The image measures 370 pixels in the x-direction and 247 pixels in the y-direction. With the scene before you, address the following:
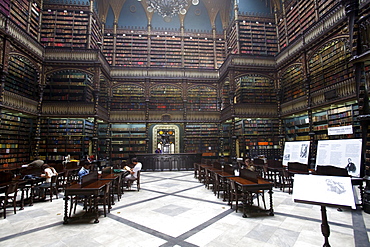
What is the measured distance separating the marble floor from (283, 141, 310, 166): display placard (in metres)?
2.19

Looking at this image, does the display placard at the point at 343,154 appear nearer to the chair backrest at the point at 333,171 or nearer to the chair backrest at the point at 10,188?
the chair backrest at the point at 333,171

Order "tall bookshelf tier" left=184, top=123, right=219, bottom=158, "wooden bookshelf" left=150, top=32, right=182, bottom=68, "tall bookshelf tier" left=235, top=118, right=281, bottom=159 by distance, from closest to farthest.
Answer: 1. "tall bookshelf tier" left=235, top=118, right=281, bottom=159
2. "tall bookshelf tier" left=184, top=123, right=219, bottom=158
3. "wooden bookshelf" left=150, top=32, right=182, bottom=68

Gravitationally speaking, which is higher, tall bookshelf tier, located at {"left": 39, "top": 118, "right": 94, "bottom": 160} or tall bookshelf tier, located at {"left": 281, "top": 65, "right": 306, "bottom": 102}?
tall bookshelf tier, located at {"left": 281, "top": 65, "right": 306, "bottom": 102}

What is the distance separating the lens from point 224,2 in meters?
13.8

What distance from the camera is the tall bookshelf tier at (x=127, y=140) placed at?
11.4 meters

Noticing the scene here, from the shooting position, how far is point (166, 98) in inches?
495

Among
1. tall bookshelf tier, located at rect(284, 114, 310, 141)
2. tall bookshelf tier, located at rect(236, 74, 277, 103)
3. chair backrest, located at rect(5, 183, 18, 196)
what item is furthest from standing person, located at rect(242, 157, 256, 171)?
chair backrest, located at rect(5, 183, 18, 196)

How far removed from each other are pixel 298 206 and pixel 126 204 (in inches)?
133

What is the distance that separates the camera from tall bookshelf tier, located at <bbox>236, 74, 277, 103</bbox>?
36.4 feet

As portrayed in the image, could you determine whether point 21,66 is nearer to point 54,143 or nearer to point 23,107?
point 23,107

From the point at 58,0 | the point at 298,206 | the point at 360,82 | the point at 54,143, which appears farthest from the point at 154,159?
the point at 58,0

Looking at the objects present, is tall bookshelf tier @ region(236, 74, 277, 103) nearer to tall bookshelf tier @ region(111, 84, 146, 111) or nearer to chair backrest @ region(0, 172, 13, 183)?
tall bookshelf tier @ region(111, 84, 146, 111)

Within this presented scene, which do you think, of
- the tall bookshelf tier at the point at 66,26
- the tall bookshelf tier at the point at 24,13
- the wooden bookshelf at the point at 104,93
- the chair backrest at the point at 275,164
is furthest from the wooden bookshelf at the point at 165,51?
the chair backrest at the point at 275,164

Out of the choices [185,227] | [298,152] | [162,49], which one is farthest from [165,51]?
[185,227]
